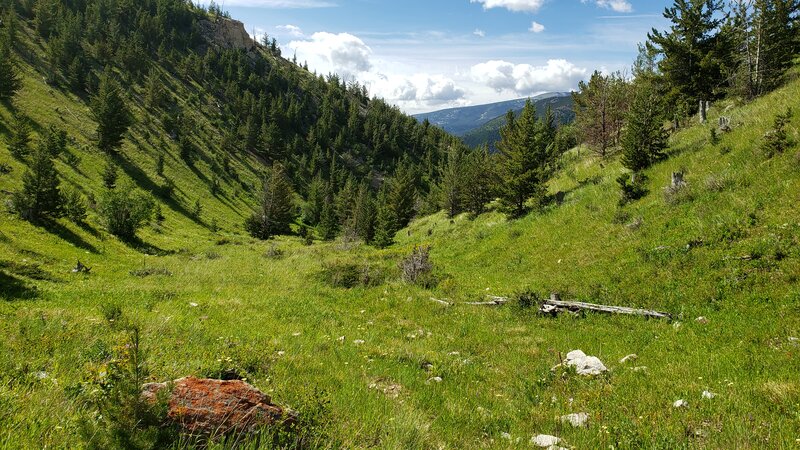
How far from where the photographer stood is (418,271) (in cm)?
1825

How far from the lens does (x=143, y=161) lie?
66.3 metres

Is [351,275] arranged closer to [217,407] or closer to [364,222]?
[217,407]

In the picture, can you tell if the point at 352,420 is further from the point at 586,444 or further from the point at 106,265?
the point at 106,265

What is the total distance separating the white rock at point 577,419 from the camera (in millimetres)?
5273

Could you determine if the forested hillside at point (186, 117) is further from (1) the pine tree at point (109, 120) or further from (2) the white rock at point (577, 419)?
(2) the white rock at point (577, 419)

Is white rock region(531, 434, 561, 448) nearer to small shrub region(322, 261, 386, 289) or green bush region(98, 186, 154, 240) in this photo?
small shrub region(322, 261, 386, 289)

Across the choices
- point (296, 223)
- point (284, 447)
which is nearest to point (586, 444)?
point (284, 447)

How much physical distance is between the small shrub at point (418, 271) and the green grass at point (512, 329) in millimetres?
705

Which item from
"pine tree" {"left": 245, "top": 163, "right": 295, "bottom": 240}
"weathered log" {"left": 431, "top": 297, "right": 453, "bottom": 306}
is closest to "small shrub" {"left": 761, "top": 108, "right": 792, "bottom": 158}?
"weathered log" {"left": 431, "top": 297, "right": 453, "bottom": 306}

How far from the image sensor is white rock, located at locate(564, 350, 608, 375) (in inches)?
292

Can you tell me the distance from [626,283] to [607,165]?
18.9 m

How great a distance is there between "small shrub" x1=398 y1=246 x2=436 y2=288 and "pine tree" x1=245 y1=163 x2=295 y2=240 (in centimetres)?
5024

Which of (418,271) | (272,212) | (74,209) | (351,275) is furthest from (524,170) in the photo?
(272,212)

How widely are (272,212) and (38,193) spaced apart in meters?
40.6
